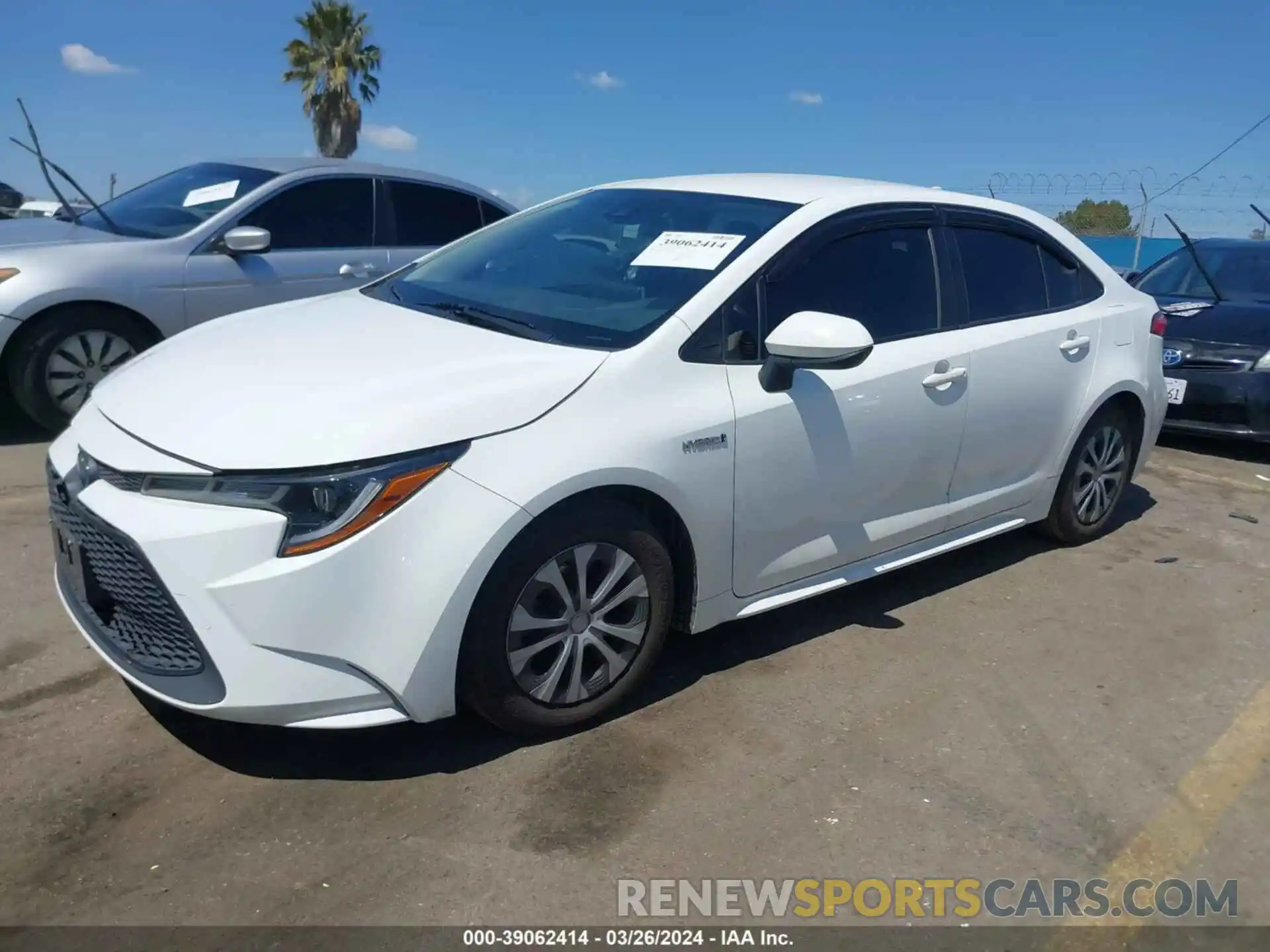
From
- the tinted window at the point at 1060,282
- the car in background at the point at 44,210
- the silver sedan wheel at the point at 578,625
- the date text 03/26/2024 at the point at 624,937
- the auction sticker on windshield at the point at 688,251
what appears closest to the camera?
the date text 03/26/2024 at the point at 624,937

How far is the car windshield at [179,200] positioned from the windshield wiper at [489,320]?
3296mm

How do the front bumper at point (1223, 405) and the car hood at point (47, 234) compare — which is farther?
the front bumper at point (1223, 405)

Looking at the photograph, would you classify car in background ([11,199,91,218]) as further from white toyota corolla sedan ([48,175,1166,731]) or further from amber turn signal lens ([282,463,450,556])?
amber turn signal lens ([282,463,450,556])

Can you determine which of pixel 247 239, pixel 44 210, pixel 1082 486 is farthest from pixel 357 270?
pixel 44 210

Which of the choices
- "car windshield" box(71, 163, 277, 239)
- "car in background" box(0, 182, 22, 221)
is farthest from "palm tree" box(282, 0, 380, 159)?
"car windshield" box(71, 163, 277, 239)

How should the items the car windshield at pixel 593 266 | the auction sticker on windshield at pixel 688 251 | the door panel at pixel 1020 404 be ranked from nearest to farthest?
the car windshield at pixel 593 266 < the auction sticker on windshield at pixel 688 251 < the door panel at pixel 1020 404

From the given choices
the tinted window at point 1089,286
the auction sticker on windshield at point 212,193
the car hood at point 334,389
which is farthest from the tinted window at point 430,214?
the tinted window at point 1089,286

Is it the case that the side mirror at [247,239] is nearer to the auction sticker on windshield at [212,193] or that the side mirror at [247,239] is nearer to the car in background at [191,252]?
the car in background at [191,252]

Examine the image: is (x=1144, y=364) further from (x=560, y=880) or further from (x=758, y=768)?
(x=560, y=880)

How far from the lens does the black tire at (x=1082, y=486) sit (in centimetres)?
483

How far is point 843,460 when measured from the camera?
11.9 ft

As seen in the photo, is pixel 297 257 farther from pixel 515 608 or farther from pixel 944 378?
pixel 515 608

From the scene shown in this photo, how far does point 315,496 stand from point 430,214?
15.6 ft

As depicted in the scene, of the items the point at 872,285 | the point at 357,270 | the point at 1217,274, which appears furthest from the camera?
the point at 1217,274
